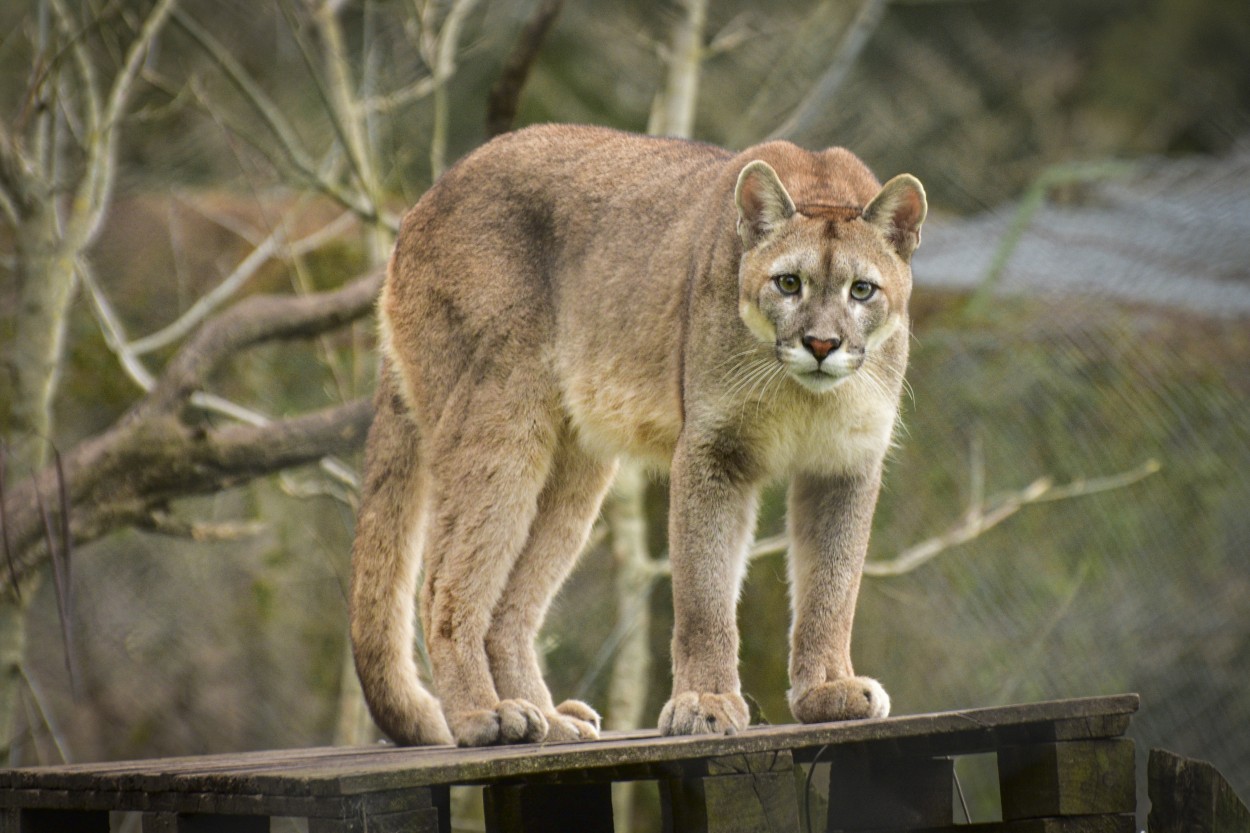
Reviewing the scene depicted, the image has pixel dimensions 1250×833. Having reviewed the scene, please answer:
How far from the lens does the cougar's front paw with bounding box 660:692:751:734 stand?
3.71m

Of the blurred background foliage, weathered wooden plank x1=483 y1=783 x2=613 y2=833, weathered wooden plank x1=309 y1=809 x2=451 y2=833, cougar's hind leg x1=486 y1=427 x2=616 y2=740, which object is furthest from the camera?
the blurred background foliage

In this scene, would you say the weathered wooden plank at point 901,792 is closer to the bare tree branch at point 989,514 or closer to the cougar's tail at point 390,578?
the cougar's tail at point 390,578

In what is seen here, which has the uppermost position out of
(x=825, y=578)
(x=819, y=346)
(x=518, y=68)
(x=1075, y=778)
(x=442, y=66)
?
(x=442, y=66)

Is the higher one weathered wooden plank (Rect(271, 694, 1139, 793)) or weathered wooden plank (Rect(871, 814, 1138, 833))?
weathered wooden plank (Rect(271, 694, 1139, 793))

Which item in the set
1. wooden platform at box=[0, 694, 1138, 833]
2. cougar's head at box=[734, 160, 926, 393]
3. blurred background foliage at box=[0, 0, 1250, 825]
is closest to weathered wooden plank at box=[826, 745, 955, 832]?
wooden platform at box=[0, 694, 1138, 833]

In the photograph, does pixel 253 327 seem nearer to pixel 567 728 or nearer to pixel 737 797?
pixel 567 728

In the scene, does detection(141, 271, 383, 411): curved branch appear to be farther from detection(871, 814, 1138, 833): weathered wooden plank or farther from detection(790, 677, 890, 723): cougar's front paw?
detection(871, 814, 1138, 833): weathered wooden plank

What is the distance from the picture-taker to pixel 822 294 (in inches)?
152

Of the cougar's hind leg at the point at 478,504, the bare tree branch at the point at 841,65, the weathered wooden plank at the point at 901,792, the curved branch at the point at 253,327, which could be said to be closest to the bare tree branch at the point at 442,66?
the curved branch at the point at 253,327

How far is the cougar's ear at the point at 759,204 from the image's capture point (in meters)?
3.96

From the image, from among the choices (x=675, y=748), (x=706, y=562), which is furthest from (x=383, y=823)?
(x=706, y=562)

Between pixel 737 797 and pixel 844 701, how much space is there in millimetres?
758

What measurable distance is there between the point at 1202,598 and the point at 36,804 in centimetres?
446

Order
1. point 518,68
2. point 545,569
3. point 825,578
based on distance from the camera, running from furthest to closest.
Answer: point 518,68
point 545,569
point 825,578
